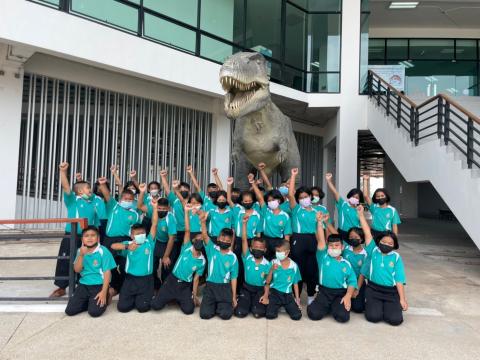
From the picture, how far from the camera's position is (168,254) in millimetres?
4574

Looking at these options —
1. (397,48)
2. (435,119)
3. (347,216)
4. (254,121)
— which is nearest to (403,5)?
(397,48)

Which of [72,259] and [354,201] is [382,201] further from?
[72,259]

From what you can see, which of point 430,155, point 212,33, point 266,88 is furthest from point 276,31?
point 266,88

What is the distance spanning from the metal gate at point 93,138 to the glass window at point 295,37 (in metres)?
3.44

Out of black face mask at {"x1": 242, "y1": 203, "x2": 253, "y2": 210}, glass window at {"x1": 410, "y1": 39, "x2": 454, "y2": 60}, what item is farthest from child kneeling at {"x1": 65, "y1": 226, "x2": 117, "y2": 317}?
glass window at {"x1": 410, "y1": 39, "x2": 454, "y2": 60}

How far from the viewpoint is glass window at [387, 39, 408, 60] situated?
17203 millimetres

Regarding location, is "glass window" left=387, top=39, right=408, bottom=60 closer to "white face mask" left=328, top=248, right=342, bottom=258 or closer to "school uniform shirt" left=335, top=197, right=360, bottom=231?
"school uniform shirt" left=335, top=197, right=360, bottom=231

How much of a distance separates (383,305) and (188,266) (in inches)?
77.8

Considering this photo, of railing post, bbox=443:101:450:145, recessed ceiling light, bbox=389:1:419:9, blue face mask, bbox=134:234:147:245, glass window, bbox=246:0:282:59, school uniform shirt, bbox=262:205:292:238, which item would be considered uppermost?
recessed ceiling light, bbox=389:1:419:9

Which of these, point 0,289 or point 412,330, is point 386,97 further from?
point 0,289

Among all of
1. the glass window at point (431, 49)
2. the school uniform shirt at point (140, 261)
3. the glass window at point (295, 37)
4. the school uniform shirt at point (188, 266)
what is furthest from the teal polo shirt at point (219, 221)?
the glass window at point (431, 49)

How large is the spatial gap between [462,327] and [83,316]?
3565 mm

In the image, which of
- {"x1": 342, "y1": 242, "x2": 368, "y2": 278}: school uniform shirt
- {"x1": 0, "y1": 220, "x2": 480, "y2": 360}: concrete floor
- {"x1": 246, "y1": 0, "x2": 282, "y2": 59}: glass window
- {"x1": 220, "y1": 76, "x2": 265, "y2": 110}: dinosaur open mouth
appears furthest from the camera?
{"x1": 246, "y1": 0, "x2": 282, "y2": 59}: glass window

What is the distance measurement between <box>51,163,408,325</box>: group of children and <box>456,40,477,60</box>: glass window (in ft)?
52.0
